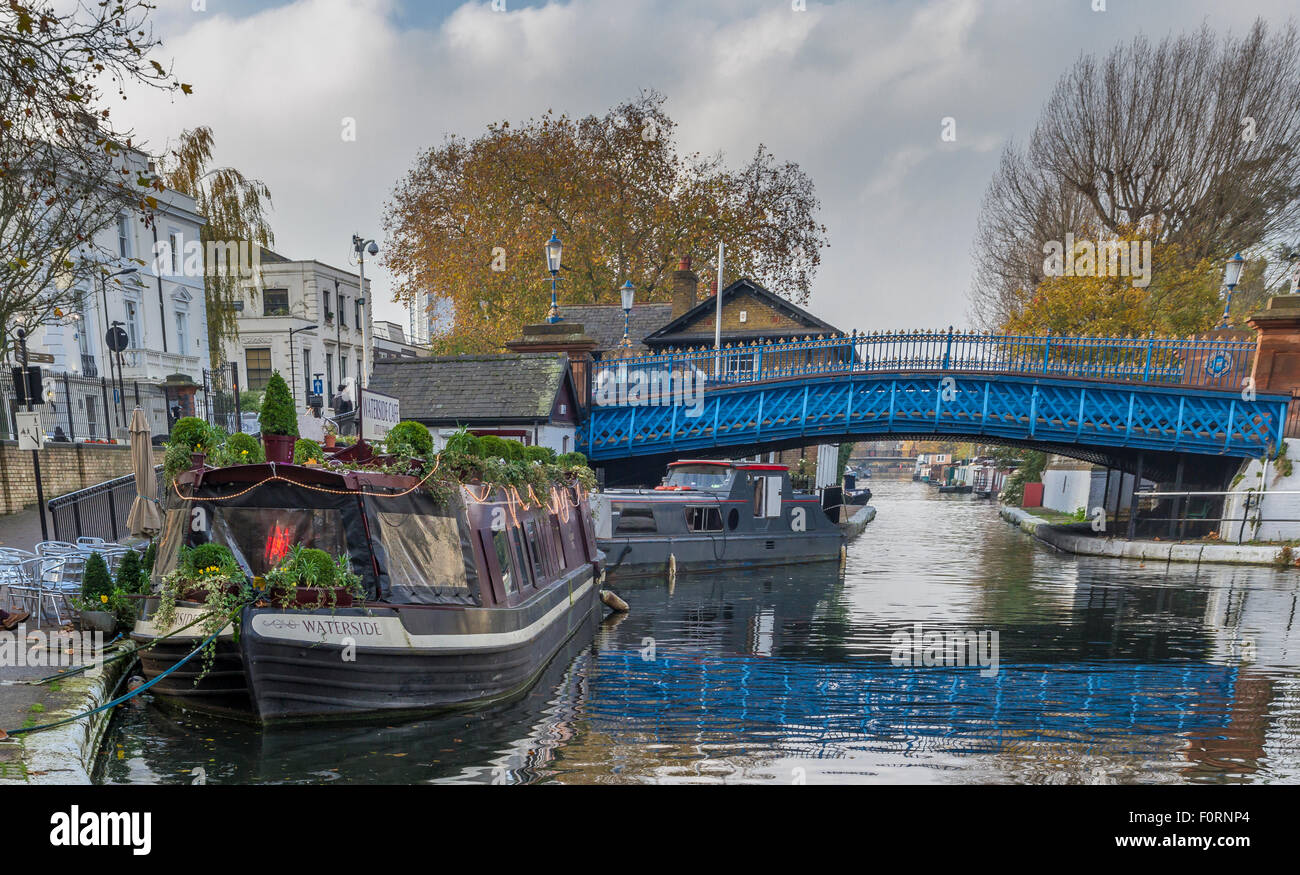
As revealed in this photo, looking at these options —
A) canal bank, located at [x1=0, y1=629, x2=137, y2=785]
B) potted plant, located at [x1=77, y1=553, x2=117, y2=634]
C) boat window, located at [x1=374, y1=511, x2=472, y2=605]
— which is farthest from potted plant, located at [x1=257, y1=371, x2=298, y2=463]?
potted plant, located at [x1=77, y1=553, x2=117, y2=634]

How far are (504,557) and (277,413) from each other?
10.9 feet

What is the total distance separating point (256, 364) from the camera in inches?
1781

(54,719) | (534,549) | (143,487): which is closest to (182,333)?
(143,487)

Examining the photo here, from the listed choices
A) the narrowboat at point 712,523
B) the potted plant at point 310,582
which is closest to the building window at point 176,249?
the narrowboat at point 712,523

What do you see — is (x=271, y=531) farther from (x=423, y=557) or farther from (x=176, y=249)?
(x=176, y=249)

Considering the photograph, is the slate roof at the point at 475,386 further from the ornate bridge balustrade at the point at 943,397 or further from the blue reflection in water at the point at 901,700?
the blue reflection in water at the point at 901,700

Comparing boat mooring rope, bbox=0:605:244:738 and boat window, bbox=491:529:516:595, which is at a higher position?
boat window, bbox=491:529:516:595

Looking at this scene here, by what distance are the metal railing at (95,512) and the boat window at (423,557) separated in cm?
722

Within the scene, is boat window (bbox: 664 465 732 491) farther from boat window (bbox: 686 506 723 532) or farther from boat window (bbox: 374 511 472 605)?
boat window (bbox: 374 511 472 605)

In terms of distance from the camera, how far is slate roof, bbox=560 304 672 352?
3856cm

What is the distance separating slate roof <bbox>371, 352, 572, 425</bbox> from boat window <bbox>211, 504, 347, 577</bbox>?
11.5m

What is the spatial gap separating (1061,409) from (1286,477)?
230 inches

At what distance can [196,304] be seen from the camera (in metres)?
34.9
